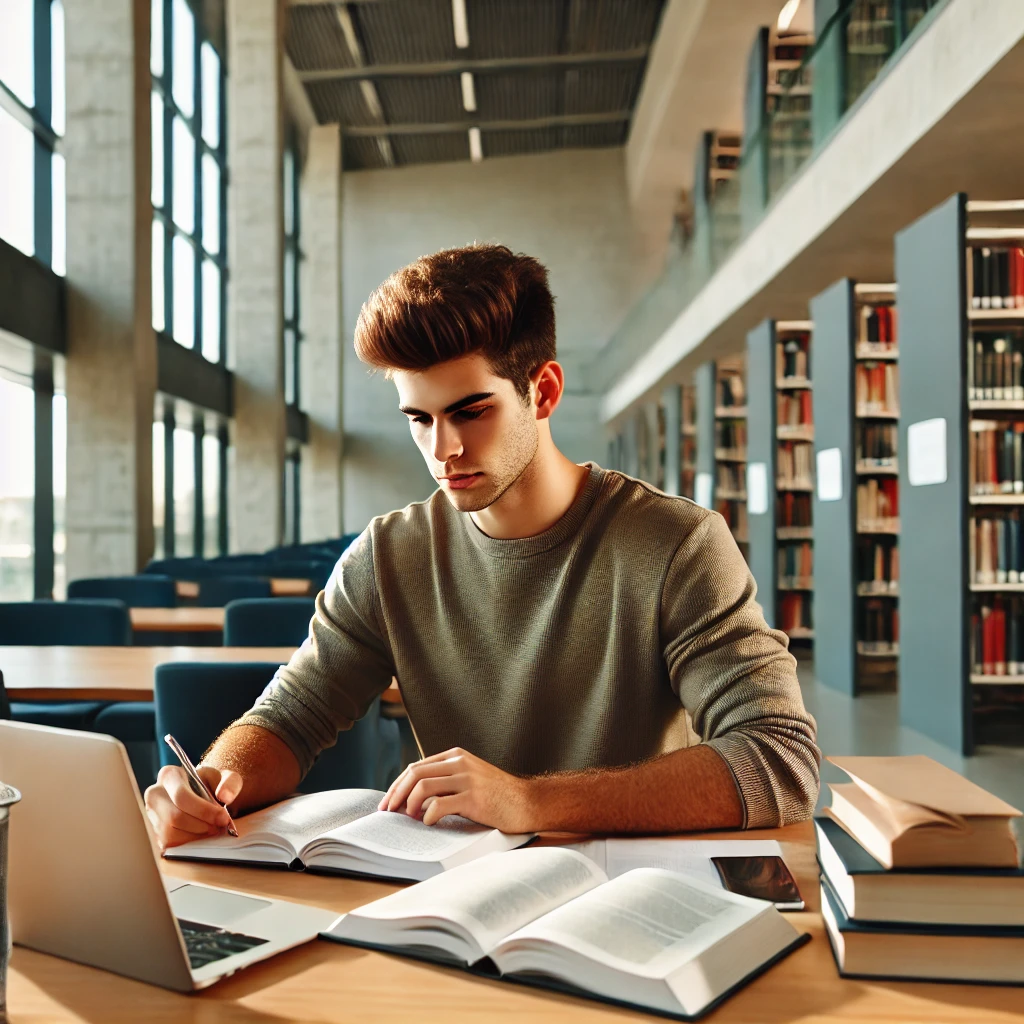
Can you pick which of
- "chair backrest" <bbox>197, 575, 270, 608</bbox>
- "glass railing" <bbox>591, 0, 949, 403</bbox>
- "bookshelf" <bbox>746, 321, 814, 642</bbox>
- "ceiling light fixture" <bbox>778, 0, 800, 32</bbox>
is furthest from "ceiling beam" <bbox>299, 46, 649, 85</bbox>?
"chair backrest" <bbox>197, 575, 270, 608</bbox>

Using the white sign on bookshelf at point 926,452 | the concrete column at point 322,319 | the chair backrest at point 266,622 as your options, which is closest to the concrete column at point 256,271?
the concrete column at point 322,319

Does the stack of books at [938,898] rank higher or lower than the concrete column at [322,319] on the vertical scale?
lower

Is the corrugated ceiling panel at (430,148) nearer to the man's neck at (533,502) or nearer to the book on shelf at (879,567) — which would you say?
the book on shelf at (879,567)

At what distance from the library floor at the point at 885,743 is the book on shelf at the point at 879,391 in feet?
5.25

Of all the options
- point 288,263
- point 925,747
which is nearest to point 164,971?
point 925,747

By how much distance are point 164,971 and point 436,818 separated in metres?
0.35

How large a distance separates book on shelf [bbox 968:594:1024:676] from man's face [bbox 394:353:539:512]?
13.2ft

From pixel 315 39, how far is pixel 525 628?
13.7 meters

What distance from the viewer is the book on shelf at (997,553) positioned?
15.9 ft

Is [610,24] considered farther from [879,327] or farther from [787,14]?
[879,327]

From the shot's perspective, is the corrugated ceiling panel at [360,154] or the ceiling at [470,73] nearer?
the ceiling at [470,73]

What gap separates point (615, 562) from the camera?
1484 millimetres

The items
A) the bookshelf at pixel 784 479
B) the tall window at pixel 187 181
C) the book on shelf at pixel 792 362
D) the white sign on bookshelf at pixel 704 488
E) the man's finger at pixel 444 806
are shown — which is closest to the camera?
the man's finger at pixel 444 806

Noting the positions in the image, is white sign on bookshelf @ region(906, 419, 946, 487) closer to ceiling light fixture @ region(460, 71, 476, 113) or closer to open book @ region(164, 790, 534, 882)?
open book @ region(164, 790, 534, 882)
